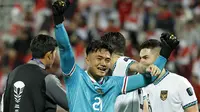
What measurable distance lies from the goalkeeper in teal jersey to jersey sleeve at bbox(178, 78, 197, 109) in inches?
48.7

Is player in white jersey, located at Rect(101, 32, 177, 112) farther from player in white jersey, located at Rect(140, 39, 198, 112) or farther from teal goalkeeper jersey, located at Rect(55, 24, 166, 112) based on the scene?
teal goalkeeper jersey, located at Rect(55, 24, 166, 112)

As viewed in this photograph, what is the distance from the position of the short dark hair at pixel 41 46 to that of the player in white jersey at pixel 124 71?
0.62 m

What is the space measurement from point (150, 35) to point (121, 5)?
1261 millimetres

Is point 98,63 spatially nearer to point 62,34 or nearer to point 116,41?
point 62,34

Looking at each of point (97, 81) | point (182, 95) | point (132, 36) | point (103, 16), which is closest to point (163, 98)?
point (182, 95)

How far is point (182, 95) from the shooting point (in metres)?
6.20

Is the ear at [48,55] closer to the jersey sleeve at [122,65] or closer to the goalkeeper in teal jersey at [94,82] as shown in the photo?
the jersey sleeve at [122,65]

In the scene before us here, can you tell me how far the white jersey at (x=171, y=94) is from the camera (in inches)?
243

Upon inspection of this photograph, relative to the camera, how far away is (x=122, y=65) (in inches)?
228

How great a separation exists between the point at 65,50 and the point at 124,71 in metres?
1.40

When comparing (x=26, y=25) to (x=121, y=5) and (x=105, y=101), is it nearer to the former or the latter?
(x=121, y=5)

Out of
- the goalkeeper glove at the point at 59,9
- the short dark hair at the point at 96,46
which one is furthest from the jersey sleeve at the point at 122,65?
the goalkeeper glove at the point at 59,9

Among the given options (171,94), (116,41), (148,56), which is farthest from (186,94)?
(116,41)

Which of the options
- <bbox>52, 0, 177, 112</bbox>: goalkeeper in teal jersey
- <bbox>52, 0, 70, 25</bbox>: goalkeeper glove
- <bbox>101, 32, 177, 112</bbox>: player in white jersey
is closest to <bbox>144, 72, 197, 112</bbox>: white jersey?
<bbox>101, 32, 177, 112</bbox>: player in white jersey
